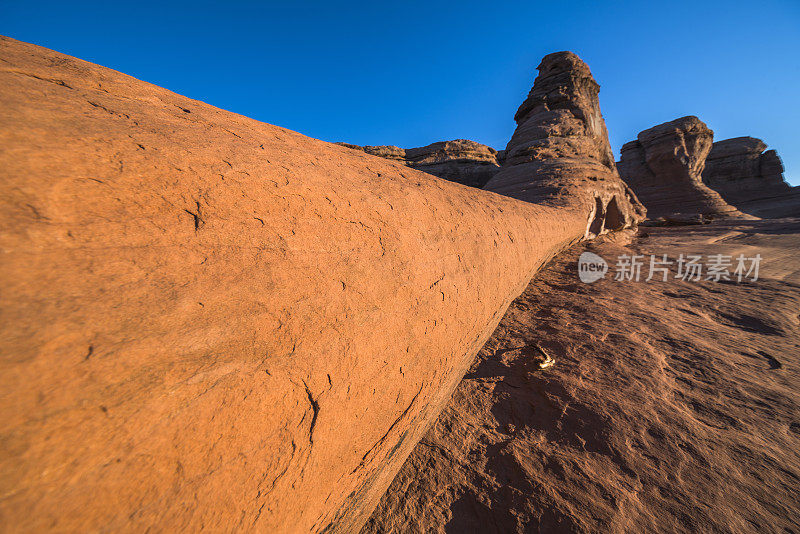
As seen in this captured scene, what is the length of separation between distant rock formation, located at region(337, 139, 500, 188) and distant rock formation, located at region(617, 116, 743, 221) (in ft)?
29.1

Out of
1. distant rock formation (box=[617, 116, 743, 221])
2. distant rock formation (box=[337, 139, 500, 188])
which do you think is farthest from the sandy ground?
distant rock formation (box=[617, 116, 743, 221])

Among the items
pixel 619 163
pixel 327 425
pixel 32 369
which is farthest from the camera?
pixel 619 163

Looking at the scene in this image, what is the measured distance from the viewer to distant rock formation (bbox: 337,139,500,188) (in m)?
11.8

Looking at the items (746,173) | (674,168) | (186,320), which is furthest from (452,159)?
(746,173)

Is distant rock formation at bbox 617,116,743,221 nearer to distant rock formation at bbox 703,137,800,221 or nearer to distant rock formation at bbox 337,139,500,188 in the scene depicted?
distant rock formation at bbox 703,137,800,221

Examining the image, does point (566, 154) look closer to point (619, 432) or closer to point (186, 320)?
point (619, 432)

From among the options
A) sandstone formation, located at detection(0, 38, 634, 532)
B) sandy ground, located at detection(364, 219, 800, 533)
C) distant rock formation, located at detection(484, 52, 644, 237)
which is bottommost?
sandy ground, located at detection(364, 219, 800, 533)

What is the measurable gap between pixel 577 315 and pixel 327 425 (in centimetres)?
287

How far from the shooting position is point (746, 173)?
789 inches

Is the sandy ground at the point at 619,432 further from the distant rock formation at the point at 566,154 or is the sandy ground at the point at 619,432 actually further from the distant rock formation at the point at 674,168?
the distant rock formation at the point at 674,168

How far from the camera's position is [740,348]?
2.32m

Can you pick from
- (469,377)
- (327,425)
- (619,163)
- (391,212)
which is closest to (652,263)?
(469,377)

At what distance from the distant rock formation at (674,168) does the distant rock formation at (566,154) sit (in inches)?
262

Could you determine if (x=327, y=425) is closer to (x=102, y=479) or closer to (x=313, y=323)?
(x=313, y=323)
